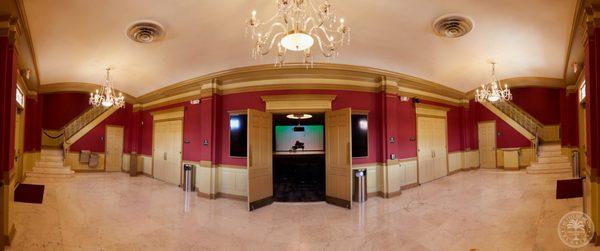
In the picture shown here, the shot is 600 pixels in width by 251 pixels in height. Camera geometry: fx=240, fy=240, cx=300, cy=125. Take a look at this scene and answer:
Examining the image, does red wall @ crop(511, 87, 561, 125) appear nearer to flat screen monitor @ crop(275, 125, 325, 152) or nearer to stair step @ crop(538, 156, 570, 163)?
stair step @ crop(538, 156, 570, 163)

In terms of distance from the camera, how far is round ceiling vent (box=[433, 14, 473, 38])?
3.80 metres

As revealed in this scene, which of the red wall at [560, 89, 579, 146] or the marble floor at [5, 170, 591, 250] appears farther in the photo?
the red wall at [560, 89, 579, 146]

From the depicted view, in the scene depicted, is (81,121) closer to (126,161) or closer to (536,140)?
(126,161)

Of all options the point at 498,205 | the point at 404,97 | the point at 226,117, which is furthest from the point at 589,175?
the point at 226,117

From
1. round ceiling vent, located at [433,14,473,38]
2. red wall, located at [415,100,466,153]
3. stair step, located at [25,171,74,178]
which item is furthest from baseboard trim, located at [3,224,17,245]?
red wall, located at [415,100,466,153]

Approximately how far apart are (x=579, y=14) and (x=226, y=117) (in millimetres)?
6664

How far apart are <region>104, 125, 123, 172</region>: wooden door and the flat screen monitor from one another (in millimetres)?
6878

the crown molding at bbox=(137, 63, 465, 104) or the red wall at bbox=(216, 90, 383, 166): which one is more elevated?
the crown molding at bbox=(137, 63, 465, 104)

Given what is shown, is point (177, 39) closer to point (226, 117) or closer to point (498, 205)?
point (226, 117)

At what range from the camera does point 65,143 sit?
9.21 m

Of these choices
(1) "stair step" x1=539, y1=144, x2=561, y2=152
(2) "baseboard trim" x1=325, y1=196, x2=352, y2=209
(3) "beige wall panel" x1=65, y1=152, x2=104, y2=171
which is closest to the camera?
(2) "baseboard trim" x1=325, y1=196, x2=352, y2=209

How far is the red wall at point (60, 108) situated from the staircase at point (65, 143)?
27 cm

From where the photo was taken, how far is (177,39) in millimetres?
4477

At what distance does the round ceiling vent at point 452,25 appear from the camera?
380cm
